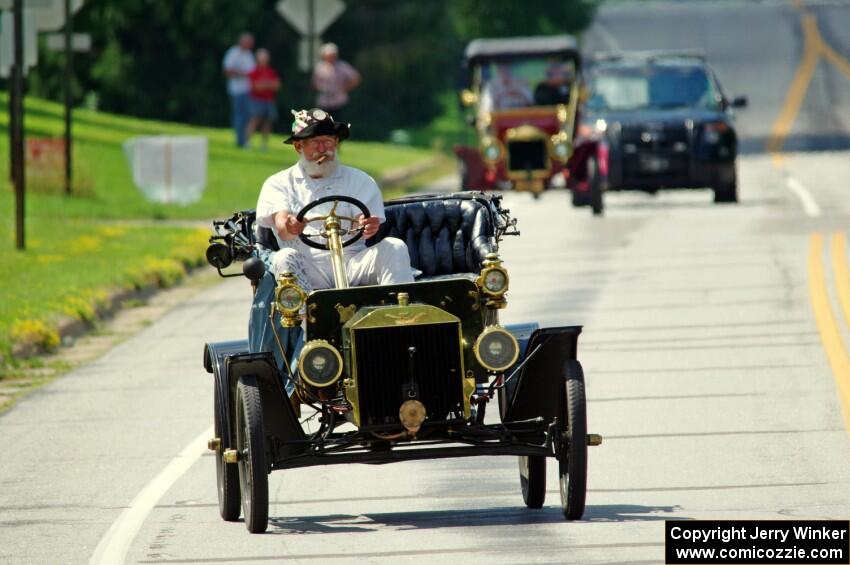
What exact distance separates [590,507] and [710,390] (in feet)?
12.6

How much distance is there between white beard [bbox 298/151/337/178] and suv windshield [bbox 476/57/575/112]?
2014cm

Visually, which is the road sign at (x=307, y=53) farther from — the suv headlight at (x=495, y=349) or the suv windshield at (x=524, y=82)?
the suv headlight at (x=495, y=349)

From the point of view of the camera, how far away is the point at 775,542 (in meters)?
8.63

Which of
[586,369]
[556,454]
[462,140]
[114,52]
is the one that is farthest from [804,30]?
[556,454]

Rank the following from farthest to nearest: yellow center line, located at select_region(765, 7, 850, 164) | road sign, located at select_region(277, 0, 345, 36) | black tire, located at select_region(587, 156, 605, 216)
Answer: yellow center line, located at select_region(765, 7, 850, 164), road sign, located at select_region(277, 0, 345, 36), black tire, located at select_region(587, 156, 605, 216)

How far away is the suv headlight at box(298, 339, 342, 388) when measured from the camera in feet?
30.5

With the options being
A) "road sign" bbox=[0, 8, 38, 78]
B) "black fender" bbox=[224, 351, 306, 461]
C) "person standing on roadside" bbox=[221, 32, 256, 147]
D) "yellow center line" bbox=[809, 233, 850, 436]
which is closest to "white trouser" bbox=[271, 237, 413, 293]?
"black fender" bbox=[224, 351, 306, 461]

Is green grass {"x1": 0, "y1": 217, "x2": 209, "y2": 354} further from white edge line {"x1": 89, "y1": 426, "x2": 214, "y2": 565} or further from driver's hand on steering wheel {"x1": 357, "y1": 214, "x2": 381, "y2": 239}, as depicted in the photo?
driver's hand on steering wheel {"x1": 357, "y1": 214, "x2": 381, "y2": 239}

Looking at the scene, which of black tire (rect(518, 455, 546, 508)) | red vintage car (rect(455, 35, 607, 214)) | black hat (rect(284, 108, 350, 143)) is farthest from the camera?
red vintage car (rect(455, 35, 607, 214))

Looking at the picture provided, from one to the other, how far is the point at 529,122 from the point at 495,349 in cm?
2088

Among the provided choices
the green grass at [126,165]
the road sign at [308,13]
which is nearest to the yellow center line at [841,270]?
the green grass at [126,165]

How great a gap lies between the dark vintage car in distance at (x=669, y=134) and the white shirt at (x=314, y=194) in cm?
1808

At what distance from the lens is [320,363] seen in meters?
9.31

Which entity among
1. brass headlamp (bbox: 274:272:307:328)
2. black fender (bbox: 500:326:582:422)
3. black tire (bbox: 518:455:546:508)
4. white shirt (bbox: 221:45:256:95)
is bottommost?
black tire (bbox: 518:455:546:508)
